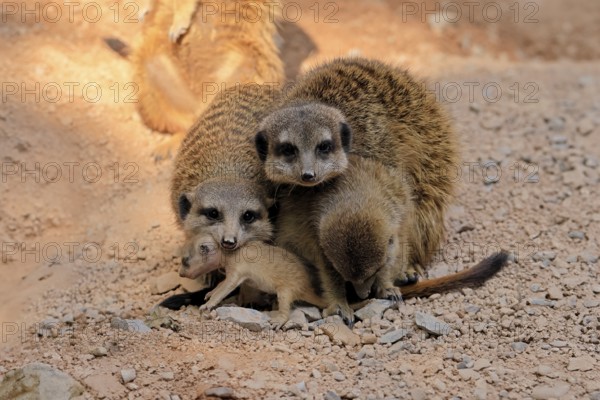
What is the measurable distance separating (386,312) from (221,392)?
0.81 meters

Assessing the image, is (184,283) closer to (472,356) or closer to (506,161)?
(472,356)

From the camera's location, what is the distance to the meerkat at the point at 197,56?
4.80 metres

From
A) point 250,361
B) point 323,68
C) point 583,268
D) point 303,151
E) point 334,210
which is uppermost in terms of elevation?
point 323,68

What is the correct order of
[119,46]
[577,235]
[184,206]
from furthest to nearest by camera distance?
[119,46] → [577,235] → [184,206]

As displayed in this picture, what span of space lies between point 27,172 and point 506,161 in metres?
2.40

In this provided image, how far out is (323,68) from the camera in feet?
12.3

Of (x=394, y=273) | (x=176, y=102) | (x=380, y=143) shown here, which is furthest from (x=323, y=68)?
(x=176, y=102)

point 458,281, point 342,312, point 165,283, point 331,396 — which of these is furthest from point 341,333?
point 165,283

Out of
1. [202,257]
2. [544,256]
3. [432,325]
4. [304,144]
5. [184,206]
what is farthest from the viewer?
[544,256]

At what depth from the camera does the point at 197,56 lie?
4.86 m

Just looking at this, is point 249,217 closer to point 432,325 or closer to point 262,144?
point 262,144

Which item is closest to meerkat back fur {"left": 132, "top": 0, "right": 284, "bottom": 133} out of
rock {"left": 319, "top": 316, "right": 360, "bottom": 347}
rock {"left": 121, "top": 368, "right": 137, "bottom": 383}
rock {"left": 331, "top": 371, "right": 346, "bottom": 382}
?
rock {"left": 319, "top": 316, "right": 360, "bottom": 347}

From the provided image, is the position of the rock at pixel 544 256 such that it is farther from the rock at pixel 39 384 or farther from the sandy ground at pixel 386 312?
the rock at pixel 39 384

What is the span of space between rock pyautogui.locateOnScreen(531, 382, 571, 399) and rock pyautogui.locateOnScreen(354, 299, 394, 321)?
27.7 inches
